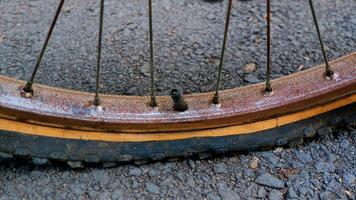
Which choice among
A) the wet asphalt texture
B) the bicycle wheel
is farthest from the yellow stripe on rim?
the wet asphalt texture

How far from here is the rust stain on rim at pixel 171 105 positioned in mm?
1734

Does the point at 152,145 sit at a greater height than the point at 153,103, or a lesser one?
lesser

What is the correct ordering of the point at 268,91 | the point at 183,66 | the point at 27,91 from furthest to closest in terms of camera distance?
the point at 183,66 → the point at 268,91 → the point at 27,91

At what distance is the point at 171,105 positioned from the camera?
1.82 metres

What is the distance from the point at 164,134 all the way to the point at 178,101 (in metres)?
0.11

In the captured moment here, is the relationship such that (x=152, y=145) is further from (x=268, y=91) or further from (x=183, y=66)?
(x=183, y=66)

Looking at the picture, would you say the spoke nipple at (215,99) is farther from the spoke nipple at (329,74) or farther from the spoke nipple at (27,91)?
the spoke nipple at (27,91)

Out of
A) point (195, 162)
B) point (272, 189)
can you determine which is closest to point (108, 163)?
point (195, 162)

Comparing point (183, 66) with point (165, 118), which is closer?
point (165, 118)

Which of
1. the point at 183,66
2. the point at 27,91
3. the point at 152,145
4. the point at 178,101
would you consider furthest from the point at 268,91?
the point at 27,91

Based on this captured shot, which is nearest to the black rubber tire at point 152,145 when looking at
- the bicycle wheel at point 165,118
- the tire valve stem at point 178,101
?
the bicycle wheel at point 165,118

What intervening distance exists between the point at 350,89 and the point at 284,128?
227 mm

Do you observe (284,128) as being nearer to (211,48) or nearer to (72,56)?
(211,48)

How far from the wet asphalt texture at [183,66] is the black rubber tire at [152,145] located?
0.16ft
